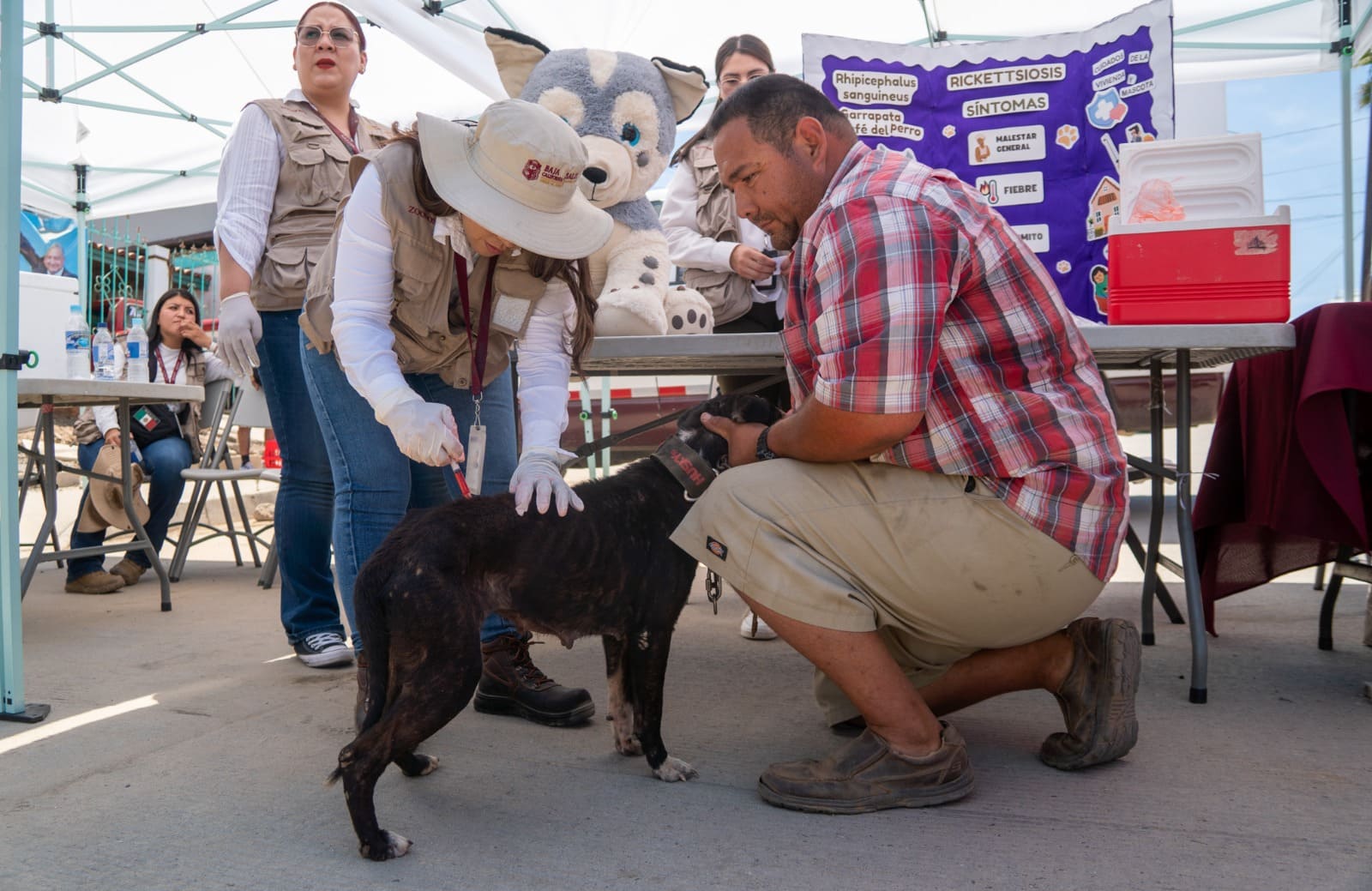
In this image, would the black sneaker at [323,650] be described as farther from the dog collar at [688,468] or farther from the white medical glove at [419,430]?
the dog collar at [688,468]

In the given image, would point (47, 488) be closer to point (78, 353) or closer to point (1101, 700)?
point (78, 353)

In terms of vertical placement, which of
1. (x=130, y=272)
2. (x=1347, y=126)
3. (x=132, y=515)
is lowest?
(x=132, y=515)

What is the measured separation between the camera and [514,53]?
3.58 metres

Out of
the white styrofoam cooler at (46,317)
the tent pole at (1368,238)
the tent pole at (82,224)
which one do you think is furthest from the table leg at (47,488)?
the tent pole at (1368,238)

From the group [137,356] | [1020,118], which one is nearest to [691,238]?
[1020,118]

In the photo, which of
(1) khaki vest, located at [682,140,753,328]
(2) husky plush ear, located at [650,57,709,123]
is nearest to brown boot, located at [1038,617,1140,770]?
(1) khaki vest, located at [682,140,753,328]

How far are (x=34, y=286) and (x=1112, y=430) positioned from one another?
5.62m

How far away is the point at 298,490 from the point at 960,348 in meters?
2.22

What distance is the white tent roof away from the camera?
5.81 metres

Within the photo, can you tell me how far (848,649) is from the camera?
1.99m

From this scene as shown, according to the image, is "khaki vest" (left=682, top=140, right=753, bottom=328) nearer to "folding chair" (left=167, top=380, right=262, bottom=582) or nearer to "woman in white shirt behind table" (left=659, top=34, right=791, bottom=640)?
"woman in white shirt behind table" (left=659, top=34, right=791, bottom=640)

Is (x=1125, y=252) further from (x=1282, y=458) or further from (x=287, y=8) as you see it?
(x=287, y=8)

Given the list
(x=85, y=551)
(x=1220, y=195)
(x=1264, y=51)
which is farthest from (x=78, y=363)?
(x=1264, y=51)

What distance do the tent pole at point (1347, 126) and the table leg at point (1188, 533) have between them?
128 inches
